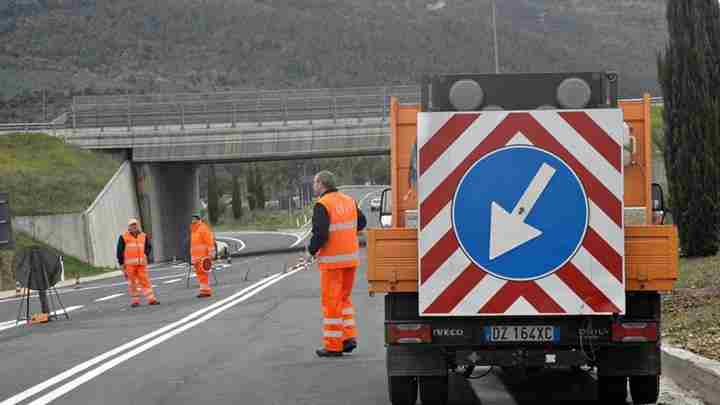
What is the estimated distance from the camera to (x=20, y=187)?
1934 inches

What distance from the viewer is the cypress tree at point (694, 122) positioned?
78.5 feet

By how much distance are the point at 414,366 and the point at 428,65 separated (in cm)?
16062

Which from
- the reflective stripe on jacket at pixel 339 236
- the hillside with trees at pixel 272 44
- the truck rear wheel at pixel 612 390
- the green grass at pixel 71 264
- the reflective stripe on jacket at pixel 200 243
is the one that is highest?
the hillside with trees at pixel 272 44

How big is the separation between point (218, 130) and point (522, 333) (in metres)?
49.0

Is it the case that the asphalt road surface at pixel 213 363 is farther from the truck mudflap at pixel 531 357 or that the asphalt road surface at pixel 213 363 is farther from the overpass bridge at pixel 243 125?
the overpass bridge at pixel 243 125

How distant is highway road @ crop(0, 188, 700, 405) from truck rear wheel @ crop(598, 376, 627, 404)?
44 cm

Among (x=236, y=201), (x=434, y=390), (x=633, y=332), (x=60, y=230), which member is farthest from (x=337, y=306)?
(x=236, y=201)

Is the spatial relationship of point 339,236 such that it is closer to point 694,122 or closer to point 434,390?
point 434,390

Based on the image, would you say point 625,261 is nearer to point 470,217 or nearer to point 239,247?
point 470,217

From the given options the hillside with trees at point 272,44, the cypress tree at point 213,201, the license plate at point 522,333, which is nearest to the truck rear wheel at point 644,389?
the license plate at point 522,333

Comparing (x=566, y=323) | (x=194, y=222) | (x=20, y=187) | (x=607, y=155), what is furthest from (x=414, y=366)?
(x=20, y=187)

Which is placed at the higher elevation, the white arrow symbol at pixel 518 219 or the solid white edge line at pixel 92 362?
the white arrow symbol at pixel 518 219

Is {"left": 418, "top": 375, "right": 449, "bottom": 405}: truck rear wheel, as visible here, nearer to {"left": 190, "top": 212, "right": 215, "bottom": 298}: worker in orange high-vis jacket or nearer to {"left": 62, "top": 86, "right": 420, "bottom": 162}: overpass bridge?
{"left": 190, "top": 212, "right": 215, "bottom": 298}: worker in orange high-vis jacket

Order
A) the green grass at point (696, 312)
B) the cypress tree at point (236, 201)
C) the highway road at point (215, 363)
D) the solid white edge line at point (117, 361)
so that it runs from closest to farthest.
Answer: the highway road at point (215, 363) < the solid white edge line at point (117, 361) < the green grass at point (696, 312) < the cypress tree at point (236, 201)
